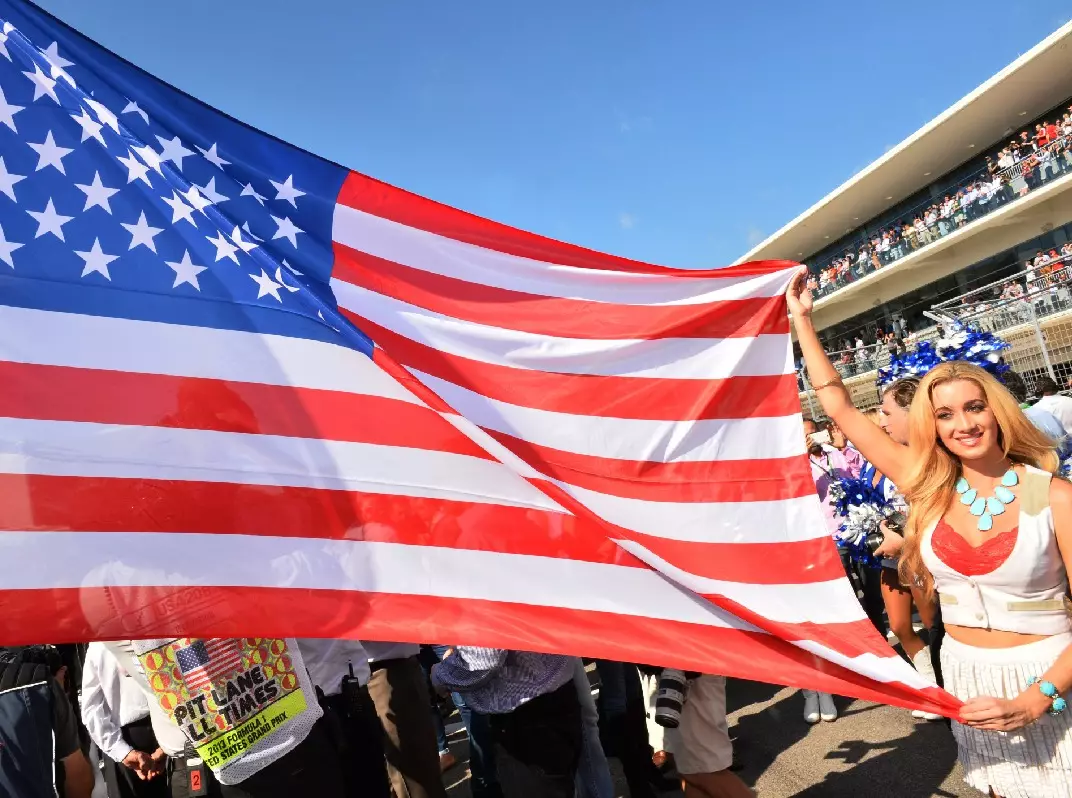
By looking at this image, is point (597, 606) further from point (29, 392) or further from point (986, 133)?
point (986, 133)

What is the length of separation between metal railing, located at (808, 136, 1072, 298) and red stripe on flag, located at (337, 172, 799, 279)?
992 inches

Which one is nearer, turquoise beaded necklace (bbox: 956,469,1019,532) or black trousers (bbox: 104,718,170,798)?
turquoise beaded necklace (bbox: 956,469,1019,532)

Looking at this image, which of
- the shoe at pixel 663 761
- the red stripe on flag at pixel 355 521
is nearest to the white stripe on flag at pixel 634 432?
the red stripe on flag at pixel 355 521

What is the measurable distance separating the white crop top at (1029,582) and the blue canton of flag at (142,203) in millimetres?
2134

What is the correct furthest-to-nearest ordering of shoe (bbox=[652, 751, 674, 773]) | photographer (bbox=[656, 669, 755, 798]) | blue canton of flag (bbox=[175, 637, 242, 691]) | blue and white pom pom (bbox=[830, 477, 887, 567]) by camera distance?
blue and white pom pom (bbox=[830, 477, 887, 567])
shoe (bbox=[652, 751, 674, 773])
photographer (bbox=[656, 669, 755, 798])
blue canton of flag (bbox=[175, 637, 242, 691])

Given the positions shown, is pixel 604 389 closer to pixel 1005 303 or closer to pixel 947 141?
pixel 1005 303

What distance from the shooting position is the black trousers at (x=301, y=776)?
2.61m

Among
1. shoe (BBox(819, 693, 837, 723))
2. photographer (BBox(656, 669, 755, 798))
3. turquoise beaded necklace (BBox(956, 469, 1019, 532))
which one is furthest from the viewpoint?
shoe (BBox(819, 693, 837, 723))

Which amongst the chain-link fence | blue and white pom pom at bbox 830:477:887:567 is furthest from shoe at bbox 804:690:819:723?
the chain-link fence

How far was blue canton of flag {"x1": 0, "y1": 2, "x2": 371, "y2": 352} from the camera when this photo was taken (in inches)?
91.1

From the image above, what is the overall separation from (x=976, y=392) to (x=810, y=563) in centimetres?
80

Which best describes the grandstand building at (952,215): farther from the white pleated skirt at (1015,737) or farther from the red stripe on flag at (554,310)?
the white pleated skirt at (1015,737)

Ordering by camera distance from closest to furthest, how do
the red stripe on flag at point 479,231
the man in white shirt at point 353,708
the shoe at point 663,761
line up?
the red stripe on flag at point 479,231, the man in white shirt at point 353,708, the shoe at point 663,761

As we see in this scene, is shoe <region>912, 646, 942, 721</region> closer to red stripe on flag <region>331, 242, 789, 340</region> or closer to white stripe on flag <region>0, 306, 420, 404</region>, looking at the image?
red stripe on flag <region>331, 242, 789, 340</region>
